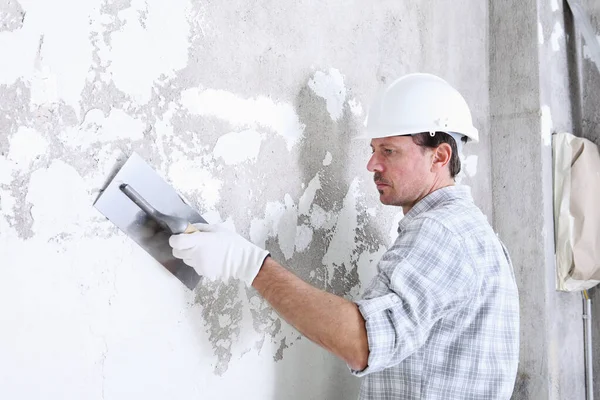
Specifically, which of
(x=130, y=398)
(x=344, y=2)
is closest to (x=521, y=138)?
(x=344, y=2)

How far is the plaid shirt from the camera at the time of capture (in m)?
1.25

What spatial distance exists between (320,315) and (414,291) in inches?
8.3

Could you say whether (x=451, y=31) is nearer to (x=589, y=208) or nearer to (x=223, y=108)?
(x=589, y=208)

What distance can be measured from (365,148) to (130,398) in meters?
1.07

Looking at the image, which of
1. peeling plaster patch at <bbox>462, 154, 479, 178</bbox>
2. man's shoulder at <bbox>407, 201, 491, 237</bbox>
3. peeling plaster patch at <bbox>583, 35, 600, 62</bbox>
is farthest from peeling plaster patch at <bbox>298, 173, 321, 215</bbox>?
peeling plaster patch at <bbox>583, 35, 600, 62</bbox>

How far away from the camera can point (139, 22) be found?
132 cm

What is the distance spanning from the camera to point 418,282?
1266mm

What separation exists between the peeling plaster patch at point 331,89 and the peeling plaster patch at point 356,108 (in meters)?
0.04

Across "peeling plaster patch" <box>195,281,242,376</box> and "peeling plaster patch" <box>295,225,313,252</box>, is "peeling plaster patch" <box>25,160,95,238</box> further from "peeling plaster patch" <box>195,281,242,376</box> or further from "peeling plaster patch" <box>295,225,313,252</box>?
"peeling plaster patch" <box>295,225,313,252</box>

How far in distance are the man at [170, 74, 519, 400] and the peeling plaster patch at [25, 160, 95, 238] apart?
219mm

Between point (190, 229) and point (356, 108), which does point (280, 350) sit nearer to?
point (190, 229)

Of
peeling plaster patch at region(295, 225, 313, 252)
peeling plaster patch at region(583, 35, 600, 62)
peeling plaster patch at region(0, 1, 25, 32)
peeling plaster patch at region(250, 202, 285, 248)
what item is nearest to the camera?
peeling plaster patch at region(0, 1, 25, 32)

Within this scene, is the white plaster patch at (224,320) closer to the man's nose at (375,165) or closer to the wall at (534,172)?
the man's nose at (375,165)

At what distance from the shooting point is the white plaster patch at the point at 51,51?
113 centimetres
